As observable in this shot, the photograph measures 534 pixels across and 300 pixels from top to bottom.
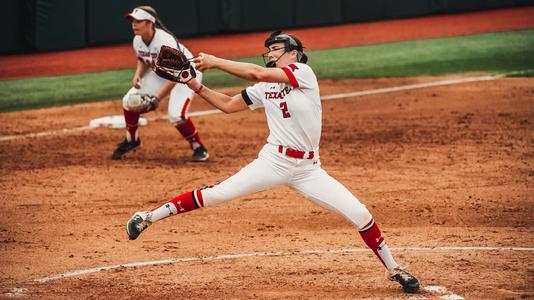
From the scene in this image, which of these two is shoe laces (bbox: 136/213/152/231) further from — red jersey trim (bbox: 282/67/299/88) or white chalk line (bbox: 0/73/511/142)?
white chalk line (bbox: 0/73/511/142)

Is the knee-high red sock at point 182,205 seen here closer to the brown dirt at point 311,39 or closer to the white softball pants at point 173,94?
the white softball pants at point 173,94

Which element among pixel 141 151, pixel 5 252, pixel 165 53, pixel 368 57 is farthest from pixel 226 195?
pixel 368 57

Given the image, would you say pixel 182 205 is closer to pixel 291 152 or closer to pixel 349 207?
pixel 291 152

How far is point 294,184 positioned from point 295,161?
0.20m

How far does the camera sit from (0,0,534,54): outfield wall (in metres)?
18.2

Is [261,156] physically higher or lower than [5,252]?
higher

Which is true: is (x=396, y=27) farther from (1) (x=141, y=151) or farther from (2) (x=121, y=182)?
(2) (x=121, y=182)

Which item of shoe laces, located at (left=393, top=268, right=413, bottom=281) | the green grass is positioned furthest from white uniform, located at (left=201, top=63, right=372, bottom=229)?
the green grass

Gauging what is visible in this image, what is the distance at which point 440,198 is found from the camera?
9742 mm

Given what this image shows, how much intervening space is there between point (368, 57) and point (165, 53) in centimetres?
1254

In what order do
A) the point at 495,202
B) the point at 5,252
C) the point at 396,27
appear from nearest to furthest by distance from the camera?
the point at 5,252 → the point at 495,202 → the point at 396,27

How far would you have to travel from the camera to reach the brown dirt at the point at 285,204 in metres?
7.22

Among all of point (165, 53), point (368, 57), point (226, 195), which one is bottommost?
point (368, 57)

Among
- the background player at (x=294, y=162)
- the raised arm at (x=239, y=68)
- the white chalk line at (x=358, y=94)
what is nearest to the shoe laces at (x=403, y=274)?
the background player at (x=294, y=162)
